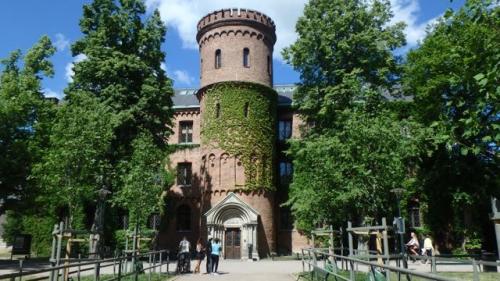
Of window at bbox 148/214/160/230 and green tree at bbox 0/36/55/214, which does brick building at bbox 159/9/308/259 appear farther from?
green tree at bbox 0/36/55/214

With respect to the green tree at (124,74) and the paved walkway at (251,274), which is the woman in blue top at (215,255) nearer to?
the paved walkway at (251,274)

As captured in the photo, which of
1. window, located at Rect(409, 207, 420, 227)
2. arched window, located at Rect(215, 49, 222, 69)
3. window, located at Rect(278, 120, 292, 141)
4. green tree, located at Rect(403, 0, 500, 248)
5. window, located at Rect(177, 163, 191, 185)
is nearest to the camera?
green tree, located at Rect(403, 0, 500, 248)

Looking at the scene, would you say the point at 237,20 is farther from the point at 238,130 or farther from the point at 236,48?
the point at 238,130

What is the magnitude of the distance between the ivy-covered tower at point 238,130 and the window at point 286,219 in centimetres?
203

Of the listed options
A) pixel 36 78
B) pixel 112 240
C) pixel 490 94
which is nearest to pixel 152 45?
pixel 36 78

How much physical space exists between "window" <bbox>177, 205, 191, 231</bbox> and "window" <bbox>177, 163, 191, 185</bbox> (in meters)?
1.94

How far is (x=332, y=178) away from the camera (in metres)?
15.9

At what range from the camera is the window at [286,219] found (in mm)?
32406

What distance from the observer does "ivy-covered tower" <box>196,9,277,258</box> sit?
29.2 meters

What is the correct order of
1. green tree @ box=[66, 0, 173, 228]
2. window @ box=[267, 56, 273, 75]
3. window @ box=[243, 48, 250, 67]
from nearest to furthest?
green tree @ box=[66, 0, 173, 228], window @ box=[243, 48, 250, 67], window @ box=[267, 56, 273, 75]

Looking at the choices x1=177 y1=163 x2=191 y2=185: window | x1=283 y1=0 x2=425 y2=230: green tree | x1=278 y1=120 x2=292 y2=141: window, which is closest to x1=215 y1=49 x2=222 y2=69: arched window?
x1=283 y1=0 x2=425 y2=230: green tree

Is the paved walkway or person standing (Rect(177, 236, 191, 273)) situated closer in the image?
the paved walkway

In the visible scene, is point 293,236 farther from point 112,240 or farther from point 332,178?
point 332,178

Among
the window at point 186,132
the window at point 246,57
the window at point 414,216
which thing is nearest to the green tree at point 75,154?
the window at point 246,57
